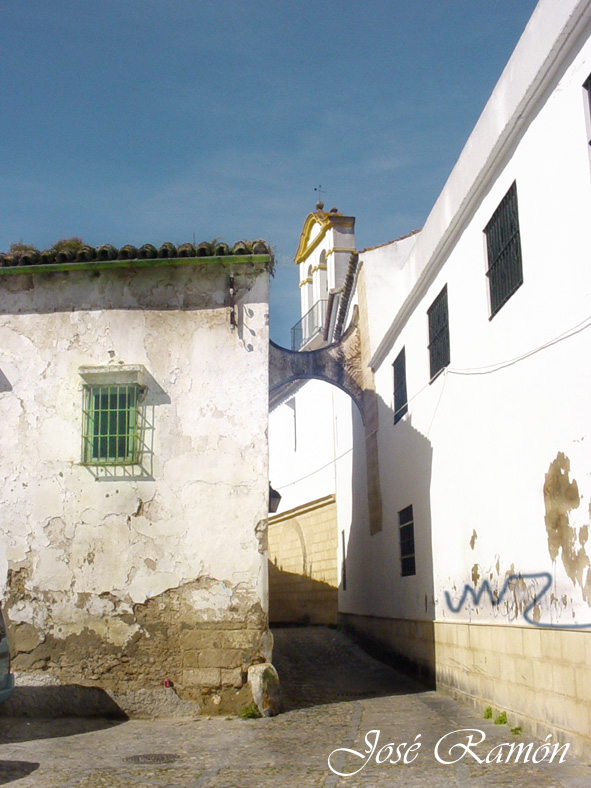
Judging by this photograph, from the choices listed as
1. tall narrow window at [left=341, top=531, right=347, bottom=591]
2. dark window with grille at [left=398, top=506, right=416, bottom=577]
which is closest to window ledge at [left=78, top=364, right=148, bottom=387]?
dark window with grille at [left=398, top=506, right=416, bottom=577]

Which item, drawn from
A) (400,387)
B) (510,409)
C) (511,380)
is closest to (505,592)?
(510,409)

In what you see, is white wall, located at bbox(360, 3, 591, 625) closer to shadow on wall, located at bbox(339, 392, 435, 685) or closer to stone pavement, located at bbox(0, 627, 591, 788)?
shadow on wall, located at bbox(339, 392, 435, 685)

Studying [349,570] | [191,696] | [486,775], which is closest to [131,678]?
[191,696]

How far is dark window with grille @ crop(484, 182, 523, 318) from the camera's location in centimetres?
804

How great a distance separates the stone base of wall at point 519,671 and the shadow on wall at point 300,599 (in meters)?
7.45

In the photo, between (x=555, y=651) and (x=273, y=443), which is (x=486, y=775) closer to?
(x=555, y=651)

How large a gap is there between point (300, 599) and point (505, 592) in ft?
42.9

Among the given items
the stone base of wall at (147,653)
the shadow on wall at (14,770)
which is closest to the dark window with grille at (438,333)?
the stone base of wall at (147,653)

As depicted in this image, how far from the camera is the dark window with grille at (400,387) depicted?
1295cm

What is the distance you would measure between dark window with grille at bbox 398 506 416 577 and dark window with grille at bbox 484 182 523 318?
4.60 metres

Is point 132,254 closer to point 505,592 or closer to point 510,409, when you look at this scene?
point 510,409

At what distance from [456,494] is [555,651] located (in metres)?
3.29

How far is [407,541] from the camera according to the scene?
12.5 meters

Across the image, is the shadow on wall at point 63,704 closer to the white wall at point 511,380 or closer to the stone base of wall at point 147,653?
the stone base of wall at point 147,653
